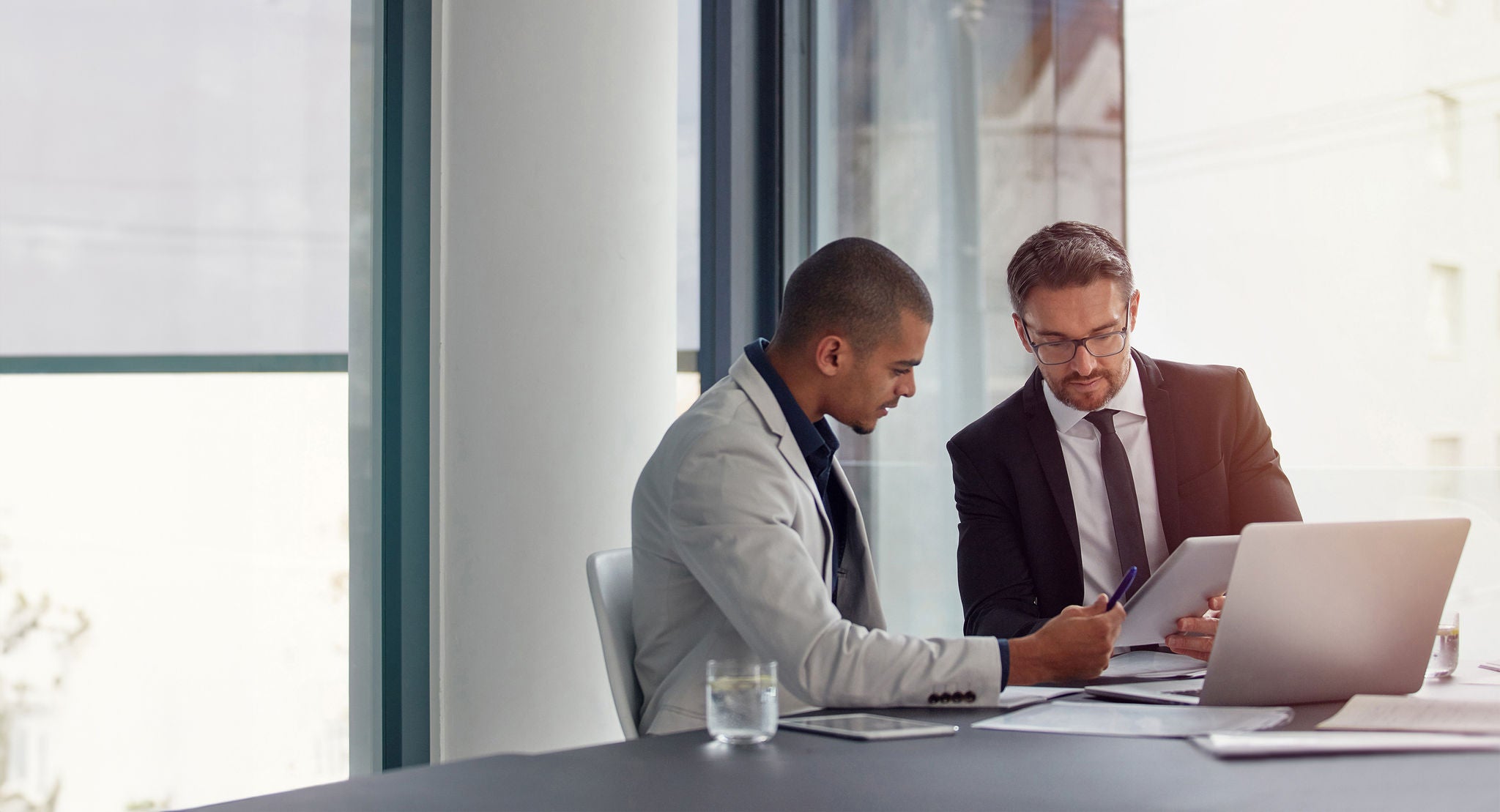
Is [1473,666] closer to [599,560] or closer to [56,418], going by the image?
[599,560]

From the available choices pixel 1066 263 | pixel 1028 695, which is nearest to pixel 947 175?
pixel 1066 263

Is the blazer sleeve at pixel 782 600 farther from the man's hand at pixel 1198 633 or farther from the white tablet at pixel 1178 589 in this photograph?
the man's hand at pixel 1198 633

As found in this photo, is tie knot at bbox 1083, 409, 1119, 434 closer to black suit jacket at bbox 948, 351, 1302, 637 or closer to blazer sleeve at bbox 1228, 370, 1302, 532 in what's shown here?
black suit jacket at bbox 948, 351, 1302, 637

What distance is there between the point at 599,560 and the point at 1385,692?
109cm

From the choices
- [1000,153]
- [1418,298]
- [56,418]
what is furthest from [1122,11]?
[56,418]

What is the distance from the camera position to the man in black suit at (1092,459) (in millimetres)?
2199

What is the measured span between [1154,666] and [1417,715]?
515mm

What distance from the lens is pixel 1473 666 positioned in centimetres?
188

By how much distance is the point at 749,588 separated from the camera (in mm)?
1588

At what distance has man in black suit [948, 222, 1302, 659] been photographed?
2199 millimetres

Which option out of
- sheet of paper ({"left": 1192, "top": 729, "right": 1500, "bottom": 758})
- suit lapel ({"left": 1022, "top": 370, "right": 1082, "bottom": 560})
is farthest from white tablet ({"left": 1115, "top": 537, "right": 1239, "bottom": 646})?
suit lapel ({"left": 1022, "top": 370, "right": 1082, "bottom": 560})

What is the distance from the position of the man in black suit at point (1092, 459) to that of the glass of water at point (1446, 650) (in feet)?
1.61

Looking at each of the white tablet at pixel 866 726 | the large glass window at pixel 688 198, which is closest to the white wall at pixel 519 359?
the large glass window at pixel 688 198

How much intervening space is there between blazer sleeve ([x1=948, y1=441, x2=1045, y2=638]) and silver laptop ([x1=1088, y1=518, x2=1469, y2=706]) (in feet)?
1.89
